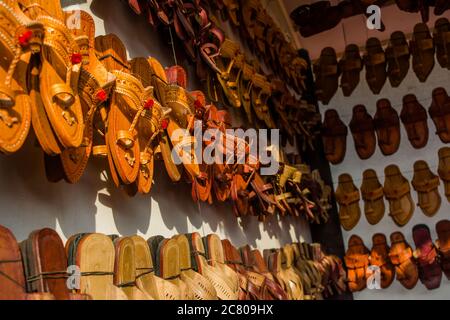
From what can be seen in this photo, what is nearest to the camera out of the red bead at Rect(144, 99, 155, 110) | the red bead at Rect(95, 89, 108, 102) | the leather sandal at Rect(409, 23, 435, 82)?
the red bead at Rect(95, 89, 108, 102)

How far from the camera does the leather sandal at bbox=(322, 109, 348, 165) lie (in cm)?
406

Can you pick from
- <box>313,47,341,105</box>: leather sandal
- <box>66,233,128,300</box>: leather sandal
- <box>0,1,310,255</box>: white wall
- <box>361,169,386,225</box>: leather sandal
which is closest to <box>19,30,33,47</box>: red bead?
<box>0,1,310,255</box>: white wall

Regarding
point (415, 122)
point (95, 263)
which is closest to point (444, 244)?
point (415, 122)

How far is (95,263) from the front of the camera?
1.08 metres

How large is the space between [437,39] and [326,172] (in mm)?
1252

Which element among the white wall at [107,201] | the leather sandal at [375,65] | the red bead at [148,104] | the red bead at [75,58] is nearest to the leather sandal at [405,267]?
the leather sandal at [375,65]

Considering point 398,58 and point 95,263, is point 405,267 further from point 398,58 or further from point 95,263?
point 95,263

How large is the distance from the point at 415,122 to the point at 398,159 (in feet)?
0.96

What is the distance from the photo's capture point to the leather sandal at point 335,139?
4.06 metres

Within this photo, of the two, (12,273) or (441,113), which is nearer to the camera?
(12,273)

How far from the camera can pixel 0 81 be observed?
86cm

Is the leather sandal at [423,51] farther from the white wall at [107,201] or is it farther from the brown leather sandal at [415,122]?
the white wall at [107,201]

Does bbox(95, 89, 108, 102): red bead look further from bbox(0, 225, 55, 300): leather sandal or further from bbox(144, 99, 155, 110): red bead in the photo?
bbox(0, 225, 55, 300): leather sandal

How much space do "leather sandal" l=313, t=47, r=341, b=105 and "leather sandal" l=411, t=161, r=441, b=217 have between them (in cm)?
94
